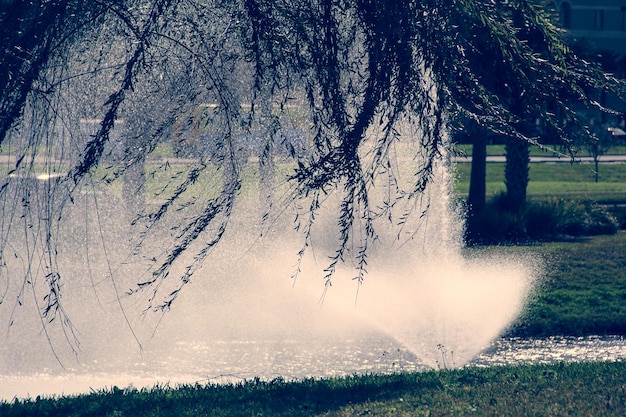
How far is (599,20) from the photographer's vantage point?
55.2 m

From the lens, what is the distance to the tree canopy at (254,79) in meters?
6.45

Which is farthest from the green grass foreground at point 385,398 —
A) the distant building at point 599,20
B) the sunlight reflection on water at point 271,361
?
the distant building at point 599,20

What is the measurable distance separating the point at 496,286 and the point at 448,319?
7.79 feet

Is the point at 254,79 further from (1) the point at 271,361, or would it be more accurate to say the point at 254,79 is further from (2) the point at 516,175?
(2) the point at 516,175

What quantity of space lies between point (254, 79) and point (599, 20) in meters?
52.1

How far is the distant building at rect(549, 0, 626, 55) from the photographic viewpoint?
54.2 metres

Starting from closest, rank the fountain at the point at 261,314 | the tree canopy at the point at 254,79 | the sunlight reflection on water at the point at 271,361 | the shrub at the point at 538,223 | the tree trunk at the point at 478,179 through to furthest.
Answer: the tree canopy at the point at 254,79 → the sunlight reflection on water at the point at 271,361 → the fountain at the point at 261,314 → the shrub at the point at 538,223 → the tree trunk at the point at 478,179

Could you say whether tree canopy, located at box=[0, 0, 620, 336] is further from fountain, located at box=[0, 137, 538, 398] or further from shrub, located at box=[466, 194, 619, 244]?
shrub, located at box=[466, 194, 619, 244]

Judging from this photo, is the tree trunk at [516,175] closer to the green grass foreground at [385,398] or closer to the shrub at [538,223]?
the shrub at [538,223]

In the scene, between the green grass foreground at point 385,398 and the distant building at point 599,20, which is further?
the distant building at point 599,20

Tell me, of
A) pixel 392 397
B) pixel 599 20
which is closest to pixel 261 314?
pixel 392 397

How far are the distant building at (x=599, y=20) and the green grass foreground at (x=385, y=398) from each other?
4913 centimetres

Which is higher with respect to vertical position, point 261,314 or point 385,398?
point 385,398

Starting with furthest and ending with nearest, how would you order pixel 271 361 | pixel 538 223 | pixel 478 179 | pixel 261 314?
pixel 478 179
pixel 538 223
pixel 261 314
pixel 271 361
